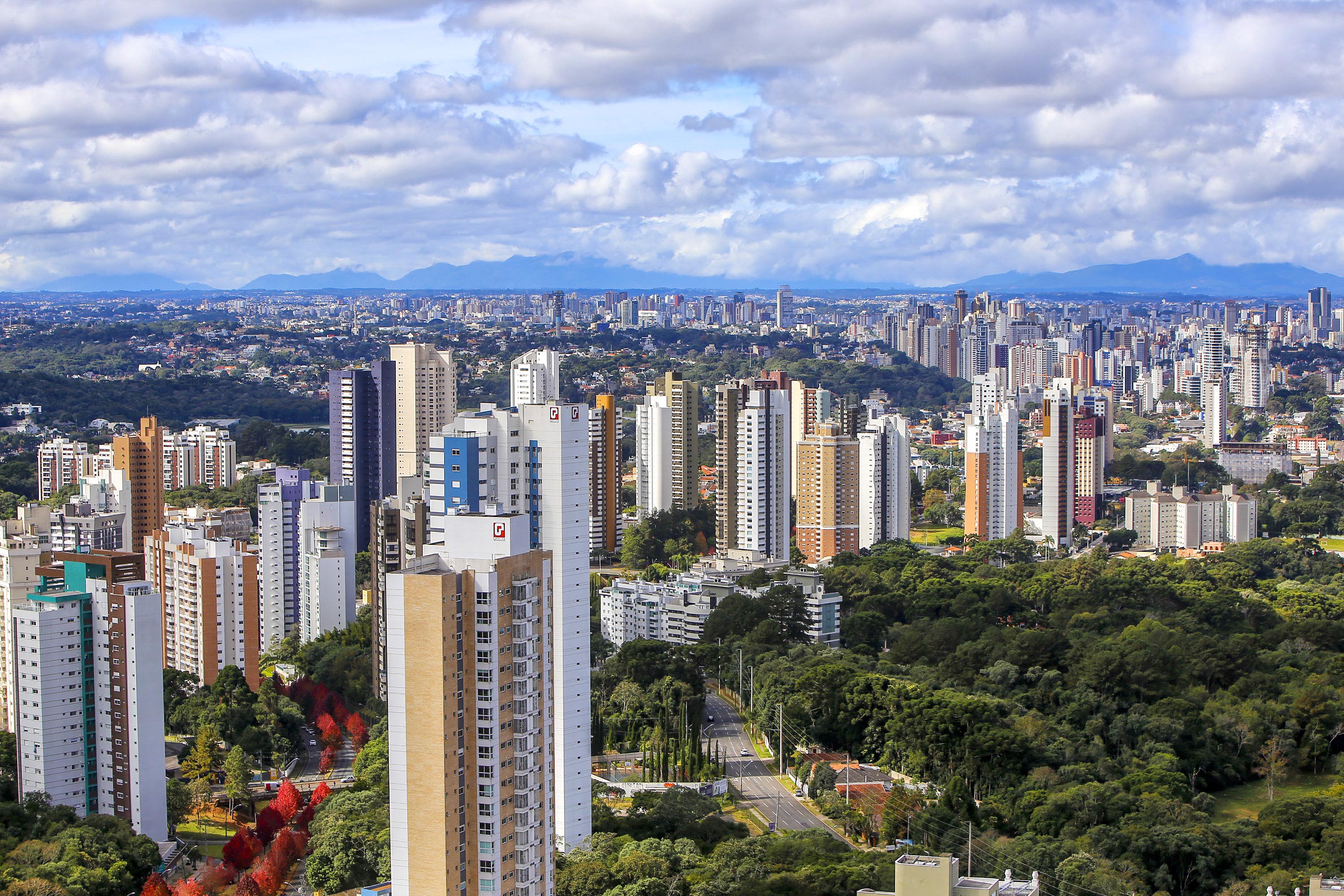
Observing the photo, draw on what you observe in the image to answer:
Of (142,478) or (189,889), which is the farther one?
(142,478)

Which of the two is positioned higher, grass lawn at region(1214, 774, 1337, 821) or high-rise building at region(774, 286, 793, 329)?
high-rise building at region(774, 286, 793, 329)

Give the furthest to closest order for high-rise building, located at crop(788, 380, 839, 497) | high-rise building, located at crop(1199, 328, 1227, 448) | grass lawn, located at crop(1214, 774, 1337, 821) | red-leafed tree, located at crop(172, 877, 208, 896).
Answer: high-rise building, located at crop(1199, 328, 1227, 448), high-rise building, located at crop(788, 380, 839, 497), grass lawn, located at crop(1214, 774, 1337, 821), red-leafed tree, located at crop(172, 877, 208, 896)

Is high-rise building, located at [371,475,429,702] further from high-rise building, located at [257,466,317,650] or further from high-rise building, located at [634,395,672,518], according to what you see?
high-rise building, located at [634,395,672,518]

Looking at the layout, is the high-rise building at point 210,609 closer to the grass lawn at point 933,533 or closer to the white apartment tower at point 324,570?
the white apartment tower at point 324,570

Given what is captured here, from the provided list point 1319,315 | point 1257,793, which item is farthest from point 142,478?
point 1319,315

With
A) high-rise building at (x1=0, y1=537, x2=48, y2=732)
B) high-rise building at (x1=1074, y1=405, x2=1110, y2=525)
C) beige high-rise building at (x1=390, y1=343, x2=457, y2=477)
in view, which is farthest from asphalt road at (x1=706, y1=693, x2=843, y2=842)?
high-rise building at (x1=1074, y1=405, x2=1110, y2=525)

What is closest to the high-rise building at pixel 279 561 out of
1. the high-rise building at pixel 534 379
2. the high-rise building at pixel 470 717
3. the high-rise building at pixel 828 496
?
the high-rise building at pixel 534 379

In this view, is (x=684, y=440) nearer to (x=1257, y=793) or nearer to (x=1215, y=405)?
(x=1257, y=793)
